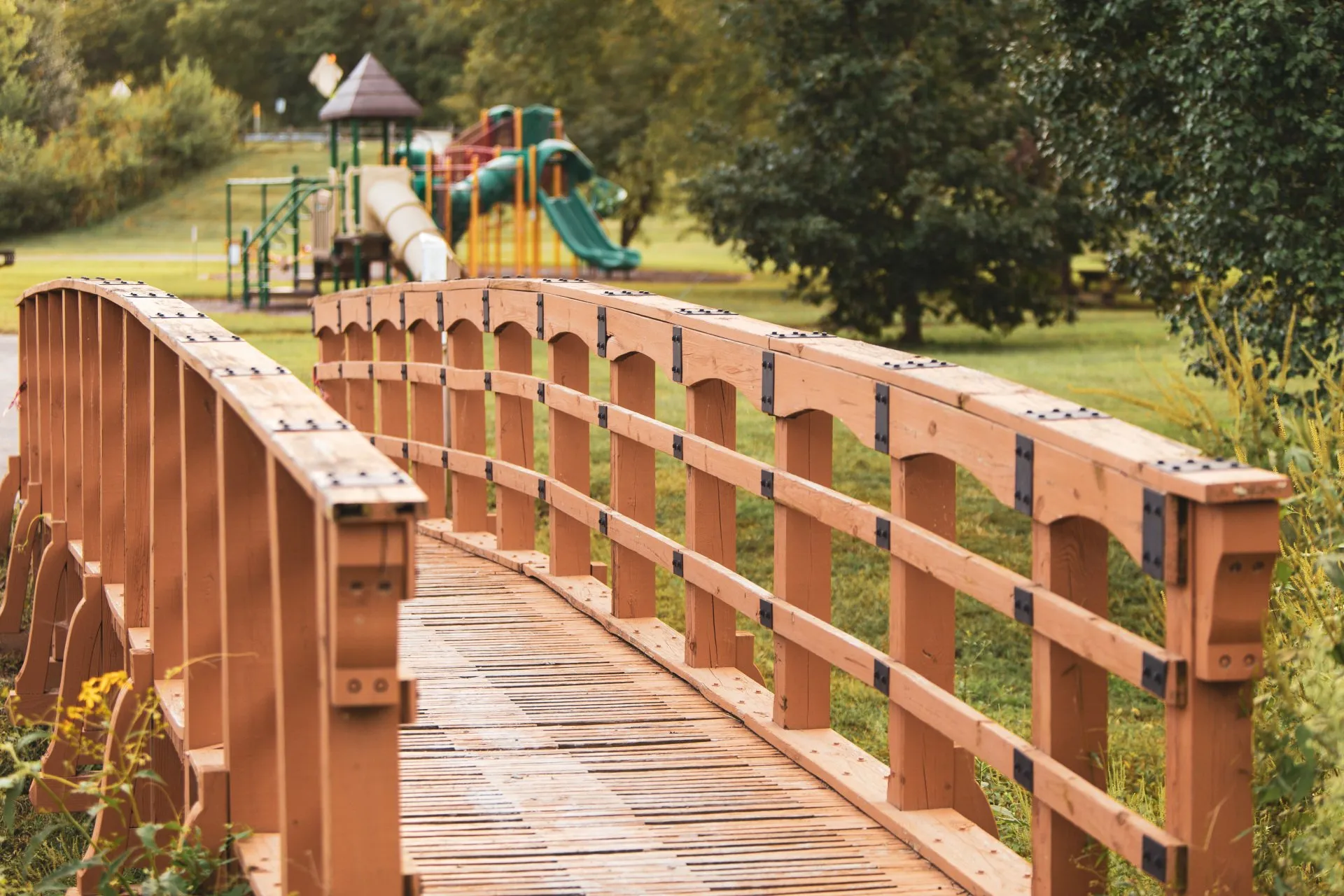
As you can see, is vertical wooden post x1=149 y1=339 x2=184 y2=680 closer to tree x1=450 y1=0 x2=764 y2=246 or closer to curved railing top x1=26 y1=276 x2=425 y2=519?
curved railing top x1=26 y1=276 x2=425 y2=519

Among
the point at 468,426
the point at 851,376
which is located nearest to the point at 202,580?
the point at 851,376

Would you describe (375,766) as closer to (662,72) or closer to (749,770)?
(749,770)

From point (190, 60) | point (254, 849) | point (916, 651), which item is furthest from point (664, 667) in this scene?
point (190, 60)

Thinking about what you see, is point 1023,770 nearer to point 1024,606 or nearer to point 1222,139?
point 1024,606

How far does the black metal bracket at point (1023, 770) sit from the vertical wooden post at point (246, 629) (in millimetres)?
1654

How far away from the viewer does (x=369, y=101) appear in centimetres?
2709

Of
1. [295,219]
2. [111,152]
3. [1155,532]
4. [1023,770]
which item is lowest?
[1023,770]

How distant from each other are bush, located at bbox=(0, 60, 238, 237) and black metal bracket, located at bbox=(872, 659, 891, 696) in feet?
115

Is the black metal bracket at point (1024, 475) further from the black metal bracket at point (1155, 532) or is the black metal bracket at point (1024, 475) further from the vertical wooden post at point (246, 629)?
the vertical wooden post at point (246, 629)

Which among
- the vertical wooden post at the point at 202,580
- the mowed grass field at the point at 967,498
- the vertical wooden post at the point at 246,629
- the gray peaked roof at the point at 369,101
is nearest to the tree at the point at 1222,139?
the mowed grass field at the point at 967,498

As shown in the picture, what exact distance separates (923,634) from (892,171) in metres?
20.0

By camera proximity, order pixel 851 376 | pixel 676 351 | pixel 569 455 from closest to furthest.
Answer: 1. pixel 851 376
2. pixel 676 351
3. pixel 569 455

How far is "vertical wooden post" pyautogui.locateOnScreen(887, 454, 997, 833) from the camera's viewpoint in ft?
15.4

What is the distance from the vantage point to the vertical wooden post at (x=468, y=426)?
8.61 metres
